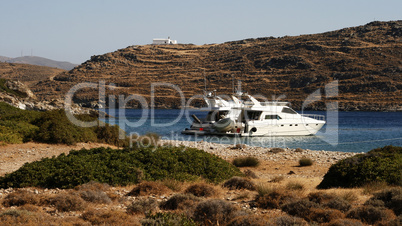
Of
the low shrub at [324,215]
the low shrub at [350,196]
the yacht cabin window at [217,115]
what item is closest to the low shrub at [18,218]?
the low shrub at [324,215]

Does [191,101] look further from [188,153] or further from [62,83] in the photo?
[188,153]

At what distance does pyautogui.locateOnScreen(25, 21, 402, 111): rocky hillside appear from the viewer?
92.1 m

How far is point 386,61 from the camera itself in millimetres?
98500

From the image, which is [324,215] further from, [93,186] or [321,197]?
[93,186]

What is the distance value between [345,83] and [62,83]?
7956 cm

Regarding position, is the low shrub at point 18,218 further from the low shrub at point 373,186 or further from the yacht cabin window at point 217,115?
the yacht cabin window at point 217,115

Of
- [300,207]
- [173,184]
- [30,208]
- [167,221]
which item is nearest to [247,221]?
[167,221]

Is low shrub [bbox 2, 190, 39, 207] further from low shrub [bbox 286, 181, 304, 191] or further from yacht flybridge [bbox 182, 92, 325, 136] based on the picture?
yacht flybridge [bbox 182, 92, 325, 136]

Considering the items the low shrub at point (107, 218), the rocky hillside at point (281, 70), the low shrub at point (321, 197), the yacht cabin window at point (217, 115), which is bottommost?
the low shrub at point (107, 218)

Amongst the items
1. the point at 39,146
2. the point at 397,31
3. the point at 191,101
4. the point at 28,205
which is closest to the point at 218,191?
the point at 28,205

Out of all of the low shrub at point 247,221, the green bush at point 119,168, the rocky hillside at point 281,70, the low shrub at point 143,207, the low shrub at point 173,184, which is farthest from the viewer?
the rocky hillside at point 281,70

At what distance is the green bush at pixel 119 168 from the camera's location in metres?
10.4

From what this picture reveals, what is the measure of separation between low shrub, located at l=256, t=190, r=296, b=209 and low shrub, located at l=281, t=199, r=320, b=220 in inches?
12.2

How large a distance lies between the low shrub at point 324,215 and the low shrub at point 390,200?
96cm
